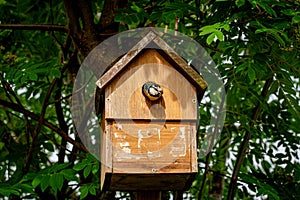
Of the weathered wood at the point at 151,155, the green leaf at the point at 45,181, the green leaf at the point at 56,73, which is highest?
the green leaf at the point at 56,73

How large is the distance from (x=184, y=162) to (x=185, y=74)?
0.30 metres

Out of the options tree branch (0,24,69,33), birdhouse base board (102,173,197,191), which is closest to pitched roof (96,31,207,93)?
birdhouse base board (102,173,197,191)

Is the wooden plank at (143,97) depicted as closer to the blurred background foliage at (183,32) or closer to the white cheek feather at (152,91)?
the white cheek feather at (152,91)

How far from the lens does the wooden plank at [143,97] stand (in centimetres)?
207

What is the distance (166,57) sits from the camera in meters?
2.15

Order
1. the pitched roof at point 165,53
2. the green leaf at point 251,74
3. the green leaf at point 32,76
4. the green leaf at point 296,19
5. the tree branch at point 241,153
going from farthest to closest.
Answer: the tree branch at point 241,153
the green leaf at point 32,76
the green leaf at point 251,74
the green leaf at point 296,19
the pitched roof at point 165,53

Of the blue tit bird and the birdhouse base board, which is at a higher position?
the blue tit bird

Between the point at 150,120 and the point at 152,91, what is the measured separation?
0.31 ft

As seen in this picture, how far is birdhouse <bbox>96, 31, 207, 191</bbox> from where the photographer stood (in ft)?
6.62

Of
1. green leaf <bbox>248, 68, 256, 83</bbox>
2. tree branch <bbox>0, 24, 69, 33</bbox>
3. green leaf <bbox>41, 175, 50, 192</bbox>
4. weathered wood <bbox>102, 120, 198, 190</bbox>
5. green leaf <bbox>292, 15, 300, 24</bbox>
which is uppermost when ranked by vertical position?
tree branch <bbox>0, 24, 69, 33</bbox>

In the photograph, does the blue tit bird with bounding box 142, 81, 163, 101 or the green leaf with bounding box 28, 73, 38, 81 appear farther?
the green leaf with bounding box 28, 73, 38, 81

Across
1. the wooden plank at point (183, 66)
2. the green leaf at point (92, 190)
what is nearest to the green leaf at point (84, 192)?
the green leaf at point (92, 190)

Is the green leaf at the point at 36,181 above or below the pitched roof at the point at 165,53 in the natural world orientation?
below

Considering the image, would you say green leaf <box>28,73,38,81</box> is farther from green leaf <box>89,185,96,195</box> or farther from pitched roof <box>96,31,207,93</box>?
pitched roof <box>96,31,207,93</box>
